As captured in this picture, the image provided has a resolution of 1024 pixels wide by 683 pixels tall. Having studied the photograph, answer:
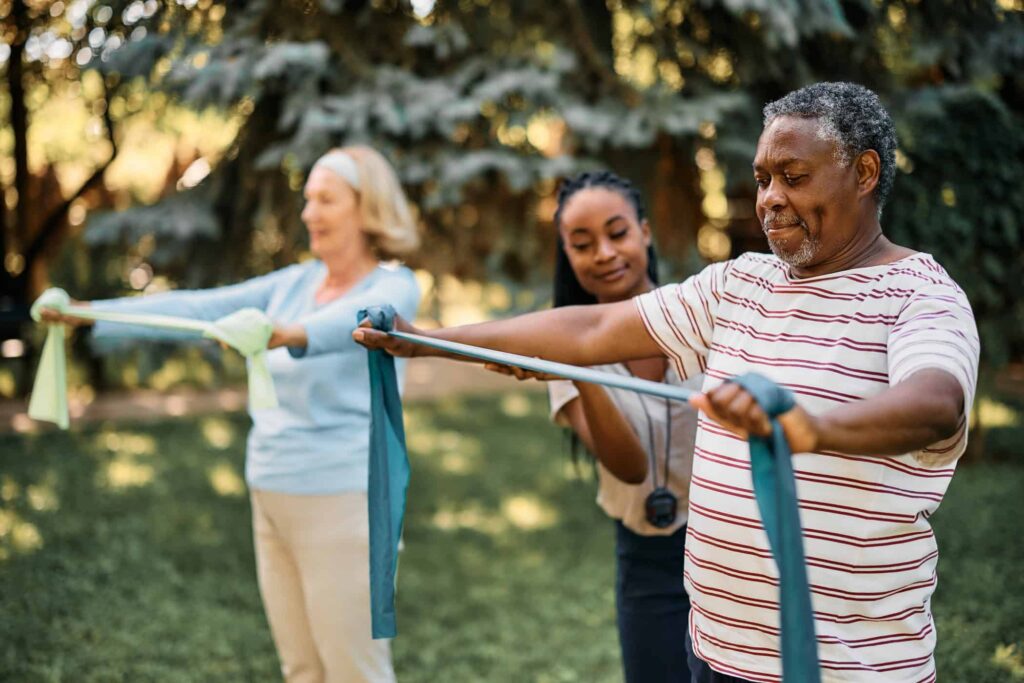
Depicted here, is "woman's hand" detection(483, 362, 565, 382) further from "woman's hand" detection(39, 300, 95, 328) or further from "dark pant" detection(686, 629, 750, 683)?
"woman's hand" detection(39, 300, 95, 328)

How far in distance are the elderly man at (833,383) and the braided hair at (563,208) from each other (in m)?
0.86

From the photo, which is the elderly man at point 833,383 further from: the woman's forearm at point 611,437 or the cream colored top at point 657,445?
the cream colored top at point 657,445

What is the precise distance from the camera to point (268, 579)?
3197 millimetres

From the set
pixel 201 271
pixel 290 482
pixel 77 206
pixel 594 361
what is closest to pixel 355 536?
pixel 290 482

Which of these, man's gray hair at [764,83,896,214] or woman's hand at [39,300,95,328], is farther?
woman's hand at [39,300,95,328]

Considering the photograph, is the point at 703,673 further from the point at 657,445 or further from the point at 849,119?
the point at 849,119

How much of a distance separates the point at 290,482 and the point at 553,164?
243 centimetres

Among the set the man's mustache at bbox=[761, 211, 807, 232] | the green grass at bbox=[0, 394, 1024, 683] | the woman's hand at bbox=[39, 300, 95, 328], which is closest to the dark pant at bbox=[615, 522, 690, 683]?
the man's mustache at bbox=[761, 211, 807, 232]

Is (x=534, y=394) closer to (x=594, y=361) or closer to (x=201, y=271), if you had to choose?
(x=201, y=271)

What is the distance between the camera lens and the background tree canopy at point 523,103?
4719 millimetres

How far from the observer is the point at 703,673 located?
1.92 m

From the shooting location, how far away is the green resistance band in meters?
2.76

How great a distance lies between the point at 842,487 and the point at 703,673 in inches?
20.6

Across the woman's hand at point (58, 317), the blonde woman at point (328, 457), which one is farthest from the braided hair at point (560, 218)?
the woman's hand at point (58, 317)
